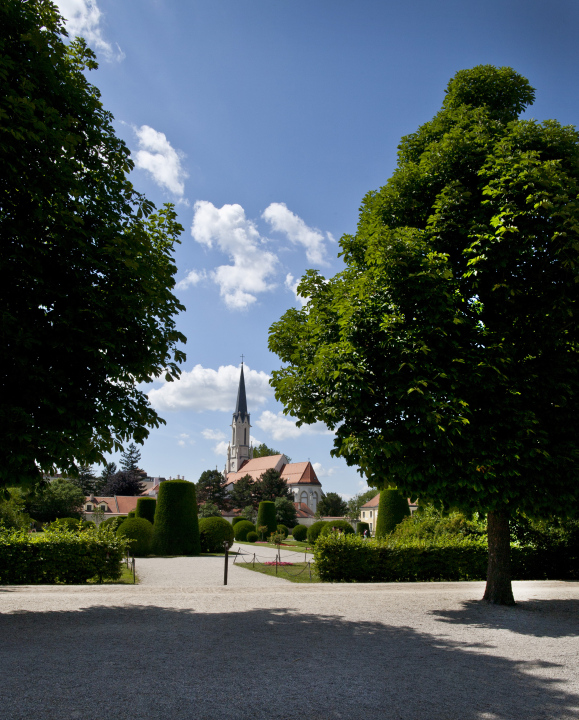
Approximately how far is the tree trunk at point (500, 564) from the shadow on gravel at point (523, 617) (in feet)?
0.76

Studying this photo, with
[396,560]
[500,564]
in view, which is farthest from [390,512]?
[500,564]

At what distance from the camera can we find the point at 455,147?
929cm

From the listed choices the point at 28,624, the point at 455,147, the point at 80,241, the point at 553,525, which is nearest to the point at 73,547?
the point at 28,624

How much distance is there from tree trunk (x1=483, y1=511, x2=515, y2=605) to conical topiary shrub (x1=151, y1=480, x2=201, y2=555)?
17.4 m

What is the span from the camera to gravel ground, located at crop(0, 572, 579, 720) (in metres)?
4.44

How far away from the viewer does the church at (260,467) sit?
77.9m

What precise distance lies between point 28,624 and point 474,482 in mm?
7125

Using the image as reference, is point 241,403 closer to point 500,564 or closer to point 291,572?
point 291,572

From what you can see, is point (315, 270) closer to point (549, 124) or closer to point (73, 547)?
point (549, 124)

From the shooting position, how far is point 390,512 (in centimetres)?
2100

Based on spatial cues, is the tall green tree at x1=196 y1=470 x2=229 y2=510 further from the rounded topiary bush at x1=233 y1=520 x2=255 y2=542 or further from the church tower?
the church tower

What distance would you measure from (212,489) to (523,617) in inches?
2227

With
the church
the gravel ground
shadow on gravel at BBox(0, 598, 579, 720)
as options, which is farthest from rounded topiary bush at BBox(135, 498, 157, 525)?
the church

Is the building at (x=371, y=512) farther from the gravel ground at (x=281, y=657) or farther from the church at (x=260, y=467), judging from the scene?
the gravel ground at (x=281, y=657)
